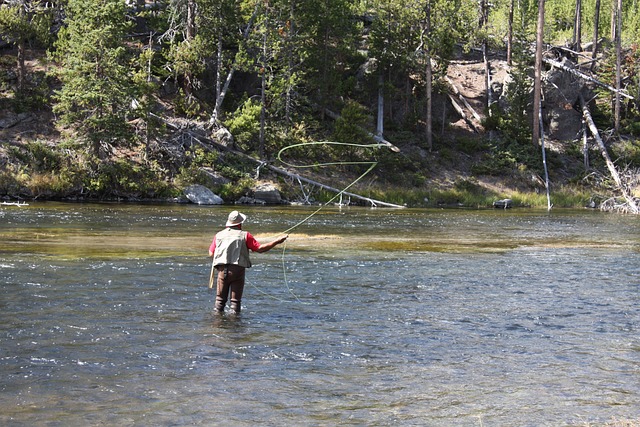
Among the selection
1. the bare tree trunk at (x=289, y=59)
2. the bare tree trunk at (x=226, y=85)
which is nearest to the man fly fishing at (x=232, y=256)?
the bare tree trunk at (x=289, y=59)

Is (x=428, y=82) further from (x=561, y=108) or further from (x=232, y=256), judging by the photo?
(x=232, y=256)

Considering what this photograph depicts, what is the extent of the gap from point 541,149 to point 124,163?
2699 cm

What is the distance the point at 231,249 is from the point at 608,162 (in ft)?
134

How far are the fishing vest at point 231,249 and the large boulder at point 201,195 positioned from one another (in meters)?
27.2

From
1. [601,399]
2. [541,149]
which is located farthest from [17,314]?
[541,149]

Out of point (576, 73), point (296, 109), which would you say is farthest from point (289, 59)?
point (576, 73)

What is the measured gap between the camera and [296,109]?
1879 inches

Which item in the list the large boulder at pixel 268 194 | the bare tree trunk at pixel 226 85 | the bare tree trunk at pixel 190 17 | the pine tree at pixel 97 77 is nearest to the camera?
the pine tree at pixel 97 77

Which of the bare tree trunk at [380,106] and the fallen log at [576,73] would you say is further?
the fallen log at [576,73]

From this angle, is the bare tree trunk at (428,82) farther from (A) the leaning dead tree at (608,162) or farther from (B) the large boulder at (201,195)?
(B) the large boulder at (201,195)

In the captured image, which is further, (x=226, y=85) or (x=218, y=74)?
(x=226, y=85)

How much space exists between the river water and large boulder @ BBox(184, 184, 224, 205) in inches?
670

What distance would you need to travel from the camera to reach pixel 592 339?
1028cm

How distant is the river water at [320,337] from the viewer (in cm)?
721
